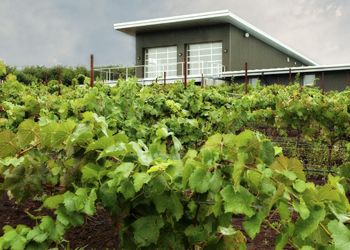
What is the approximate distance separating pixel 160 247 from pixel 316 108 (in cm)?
762

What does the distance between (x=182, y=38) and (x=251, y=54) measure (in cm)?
572

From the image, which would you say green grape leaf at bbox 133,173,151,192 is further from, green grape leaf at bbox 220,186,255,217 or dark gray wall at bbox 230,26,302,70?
dark gray wall at bbox 230,26,302,70

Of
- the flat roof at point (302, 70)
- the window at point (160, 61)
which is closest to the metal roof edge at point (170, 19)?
the window at point (160, 61)

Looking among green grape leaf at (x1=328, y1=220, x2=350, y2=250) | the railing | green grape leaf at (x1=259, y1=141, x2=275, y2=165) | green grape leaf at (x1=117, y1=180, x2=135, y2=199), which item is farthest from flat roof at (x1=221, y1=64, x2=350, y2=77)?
green grape leaf at (x1=328, y1=220, x2=350, y2=250)

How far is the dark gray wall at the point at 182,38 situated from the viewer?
3734cm

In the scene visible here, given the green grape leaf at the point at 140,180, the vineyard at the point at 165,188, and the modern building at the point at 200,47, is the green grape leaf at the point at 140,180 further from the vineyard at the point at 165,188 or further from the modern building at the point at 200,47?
the modern building at the point at 200,47

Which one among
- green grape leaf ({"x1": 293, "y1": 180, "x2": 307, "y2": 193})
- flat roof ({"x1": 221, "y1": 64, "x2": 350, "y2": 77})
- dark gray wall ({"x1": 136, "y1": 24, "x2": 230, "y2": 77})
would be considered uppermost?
dark gray wall ({"x1": 136, "y1": 24, "x2": 230, "y2": 77})

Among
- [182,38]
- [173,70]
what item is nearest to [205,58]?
[182,38]

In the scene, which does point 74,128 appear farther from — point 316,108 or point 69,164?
point 316,108

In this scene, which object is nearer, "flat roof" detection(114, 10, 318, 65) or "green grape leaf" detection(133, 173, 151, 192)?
"green grape leaf" detection(133, 173, 151, 192)

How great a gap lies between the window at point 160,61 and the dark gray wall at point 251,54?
428 cm

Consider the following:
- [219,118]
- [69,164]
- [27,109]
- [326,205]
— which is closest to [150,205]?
[69,164]

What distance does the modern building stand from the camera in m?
36.0

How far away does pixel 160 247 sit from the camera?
9.00ft
